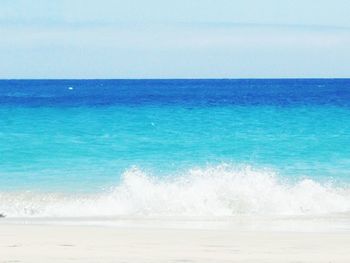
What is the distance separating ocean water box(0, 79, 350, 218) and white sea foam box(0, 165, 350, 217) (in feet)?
0.07

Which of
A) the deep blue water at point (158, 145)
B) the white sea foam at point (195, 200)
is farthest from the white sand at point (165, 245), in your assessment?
the deep blue water at point (158, 145)

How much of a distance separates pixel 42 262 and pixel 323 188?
8861 mm

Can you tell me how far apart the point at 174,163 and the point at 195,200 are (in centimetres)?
749

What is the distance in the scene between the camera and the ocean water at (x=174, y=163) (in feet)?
A: 52.2

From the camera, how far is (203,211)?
15.4 m

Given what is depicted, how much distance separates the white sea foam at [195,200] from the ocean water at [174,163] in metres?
0.02

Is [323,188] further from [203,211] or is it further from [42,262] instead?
[42,262]

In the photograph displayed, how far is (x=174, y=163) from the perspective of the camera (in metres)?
23.3

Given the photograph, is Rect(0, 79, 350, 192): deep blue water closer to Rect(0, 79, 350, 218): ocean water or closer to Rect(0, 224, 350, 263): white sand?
Rect(0, 79, 350, 218): ocean water

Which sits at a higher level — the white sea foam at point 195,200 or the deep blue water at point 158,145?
the deep blue water at point 158,145

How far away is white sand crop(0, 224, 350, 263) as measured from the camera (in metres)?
10.1

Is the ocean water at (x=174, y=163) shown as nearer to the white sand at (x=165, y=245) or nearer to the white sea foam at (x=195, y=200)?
the white sea foam at (x=195, y=200)

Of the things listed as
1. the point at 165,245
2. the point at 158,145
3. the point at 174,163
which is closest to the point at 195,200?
the point at 165,245

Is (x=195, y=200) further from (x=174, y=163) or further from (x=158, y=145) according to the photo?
(x=158, y=145)
